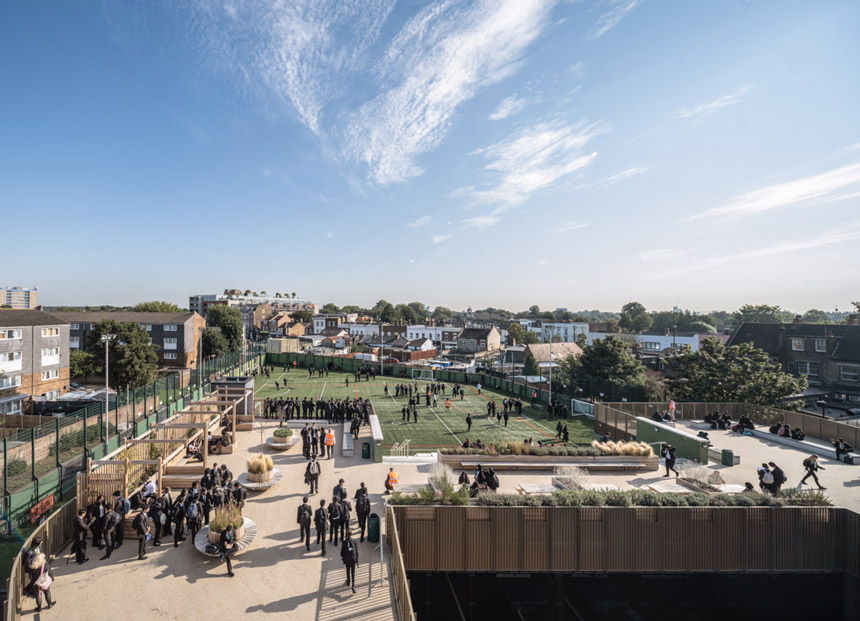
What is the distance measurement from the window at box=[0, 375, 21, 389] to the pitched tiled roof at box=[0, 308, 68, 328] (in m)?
4.36

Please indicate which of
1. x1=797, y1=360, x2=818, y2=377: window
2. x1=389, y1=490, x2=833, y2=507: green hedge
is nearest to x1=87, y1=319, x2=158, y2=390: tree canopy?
x1=389, y1=490, x2=833, y2=507: green hedge

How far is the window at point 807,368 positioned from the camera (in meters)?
44.8

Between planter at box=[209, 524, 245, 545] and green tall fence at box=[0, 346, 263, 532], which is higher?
green tall fence at box=[0, 346, 263, 532]

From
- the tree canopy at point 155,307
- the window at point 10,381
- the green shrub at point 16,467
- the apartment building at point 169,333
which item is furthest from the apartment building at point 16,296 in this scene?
the green shrub at point 16,467

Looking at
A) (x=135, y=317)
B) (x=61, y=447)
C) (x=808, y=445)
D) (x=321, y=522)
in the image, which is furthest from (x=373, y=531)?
(x=135, y=317)

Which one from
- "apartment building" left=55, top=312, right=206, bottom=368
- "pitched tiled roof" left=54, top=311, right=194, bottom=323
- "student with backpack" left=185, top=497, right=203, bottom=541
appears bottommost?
"student with backpack" left=185, top=497, right=203, bottom=541

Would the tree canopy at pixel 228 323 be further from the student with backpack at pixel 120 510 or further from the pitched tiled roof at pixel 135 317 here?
the student with backpack at pixel 120 510

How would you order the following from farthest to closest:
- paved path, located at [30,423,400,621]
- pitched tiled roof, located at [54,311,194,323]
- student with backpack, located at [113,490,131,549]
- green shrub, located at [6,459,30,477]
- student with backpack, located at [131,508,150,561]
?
1. pitched tiled roof, located at [54,311,194,323]
2. green shrub, located at [6,459,30,477]
3. student with backpack, located at [113,490,131,549]
4. student with backpack, located at [131,508,150,561]
5. paved path, located at [30,423,400,621]

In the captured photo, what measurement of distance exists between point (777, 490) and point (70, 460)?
23608 millimetres

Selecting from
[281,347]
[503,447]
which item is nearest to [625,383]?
[503,447]

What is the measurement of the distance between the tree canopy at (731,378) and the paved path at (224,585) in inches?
1177

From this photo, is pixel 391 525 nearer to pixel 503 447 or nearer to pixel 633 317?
pixel 503 447

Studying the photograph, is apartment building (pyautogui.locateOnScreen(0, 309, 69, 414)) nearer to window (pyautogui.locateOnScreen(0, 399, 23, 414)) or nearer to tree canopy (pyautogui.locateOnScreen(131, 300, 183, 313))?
window (pyautogui.locateOnScreen(0, 399, 23, 414))

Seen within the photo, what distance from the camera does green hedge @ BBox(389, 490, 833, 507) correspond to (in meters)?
13.6
